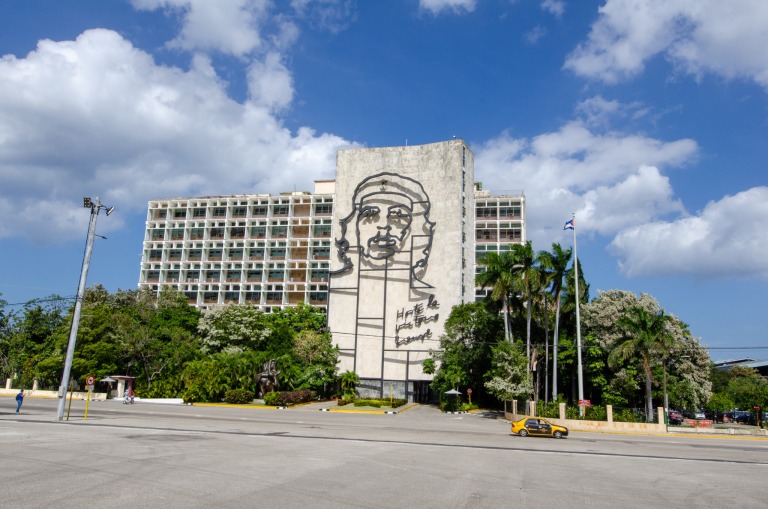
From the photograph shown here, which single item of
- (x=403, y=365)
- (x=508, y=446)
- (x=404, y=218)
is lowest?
(x=508, y=446)

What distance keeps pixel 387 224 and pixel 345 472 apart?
57.3 meters

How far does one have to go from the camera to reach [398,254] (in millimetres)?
71625

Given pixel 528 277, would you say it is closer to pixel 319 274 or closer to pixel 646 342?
pixel 646 342

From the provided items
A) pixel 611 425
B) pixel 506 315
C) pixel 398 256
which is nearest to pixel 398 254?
pixel 398 256

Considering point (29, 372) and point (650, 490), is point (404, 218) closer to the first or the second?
point (29, 372)

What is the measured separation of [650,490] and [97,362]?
59.7 metres

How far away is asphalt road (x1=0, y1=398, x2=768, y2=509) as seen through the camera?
42.2ft

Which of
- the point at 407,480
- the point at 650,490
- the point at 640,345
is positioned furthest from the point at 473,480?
the point at 640,345

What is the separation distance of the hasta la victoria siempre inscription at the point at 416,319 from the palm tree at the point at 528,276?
16.9 meters

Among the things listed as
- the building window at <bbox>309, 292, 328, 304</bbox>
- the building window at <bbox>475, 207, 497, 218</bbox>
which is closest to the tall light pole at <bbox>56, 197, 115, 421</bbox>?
the building window at <bbox>309, 292, 328, 304</bbox>

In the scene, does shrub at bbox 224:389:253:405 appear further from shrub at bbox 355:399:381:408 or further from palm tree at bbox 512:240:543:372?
palm tree at bbox 512:240:543:372

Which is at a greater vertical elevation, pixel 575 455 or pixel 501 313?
pixel 501 313

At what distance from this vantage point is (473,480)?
16062 millimetres

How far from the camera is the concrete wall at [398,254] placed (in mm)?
68562
